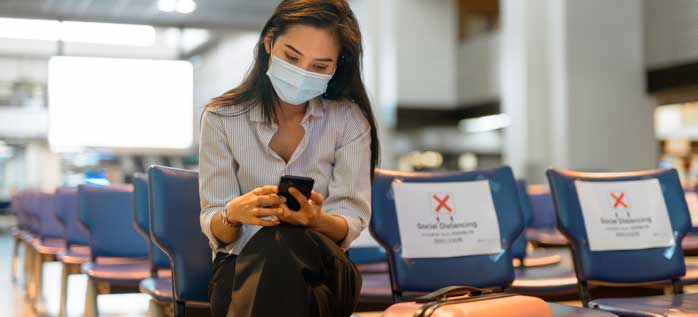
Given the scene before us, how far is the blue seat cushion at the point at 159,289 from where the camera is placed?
260cm

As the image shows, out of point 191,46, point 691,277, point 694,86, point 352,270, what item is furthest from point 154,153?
point 352,270

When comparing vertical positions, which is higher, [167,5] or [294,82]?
[167,5]

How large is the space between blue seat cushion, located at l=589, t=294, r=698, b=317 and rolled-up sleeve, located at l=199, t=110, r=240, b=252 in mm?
1080

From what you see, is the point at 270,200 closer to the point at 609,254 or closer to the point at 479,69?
the point at 609,254

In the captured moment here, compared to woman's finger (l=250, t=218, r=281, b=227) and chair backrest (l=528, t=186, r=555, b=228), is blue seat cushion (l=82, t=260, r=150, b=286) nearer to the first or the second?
woman's finger (l=250, t=218, r=281, b=227)

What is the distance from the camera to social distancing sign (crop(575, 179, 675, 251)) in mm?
2752

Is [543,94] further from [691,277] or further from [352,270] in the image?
[352,270]

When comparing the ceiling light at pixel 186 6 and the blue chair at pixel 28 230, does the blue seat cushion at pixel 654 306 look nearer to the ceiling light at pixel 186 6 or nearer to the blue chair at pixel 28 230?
the blue chair at pixel 28 230

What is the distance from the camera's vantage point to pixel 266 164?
200cm

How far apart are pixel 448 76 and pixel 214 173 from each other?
10.6 metres

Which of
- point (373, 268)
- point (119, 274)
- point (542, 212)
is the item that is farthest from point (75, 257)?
point (542, 212)

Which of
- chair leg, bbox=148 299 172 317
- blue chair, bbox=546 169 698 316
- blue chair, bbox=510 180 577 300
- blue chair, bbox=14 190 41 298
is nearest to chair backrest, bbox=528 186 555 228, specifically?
blue chair, bbox=510 180 577 300

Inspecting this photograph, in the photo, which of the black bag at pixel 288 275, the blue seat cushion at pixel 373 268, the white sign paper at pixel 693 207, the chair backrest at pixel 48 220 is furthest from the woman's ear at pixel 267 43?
the chair backrest at pixel 48 220

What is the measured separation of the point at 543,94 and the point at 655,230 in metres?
6.87
